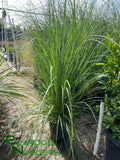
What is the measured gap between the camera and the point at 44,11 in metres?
1.62

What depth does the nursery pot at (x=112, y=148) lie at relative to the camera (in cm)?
89

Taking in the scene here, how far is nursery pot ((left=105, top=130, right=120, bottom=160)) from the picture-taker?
2.92ft

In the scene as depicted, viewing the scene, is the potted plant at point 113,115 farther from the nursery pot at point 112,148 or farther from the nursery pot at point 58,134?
the nursery pot at point 58,134

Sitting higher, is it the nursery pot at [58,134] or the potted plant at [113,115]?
the potted plant at [113,115]

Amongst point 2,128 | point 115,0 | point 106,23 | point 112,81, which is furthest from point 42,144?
point 115,0

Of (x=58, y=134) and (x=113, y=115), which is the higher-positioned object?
(x=113, y=115)

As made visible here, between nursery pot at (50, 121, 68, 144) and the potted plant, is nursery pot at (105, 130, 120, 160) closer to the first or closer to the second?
the potted plant

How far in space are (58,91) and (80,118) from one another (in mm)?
728

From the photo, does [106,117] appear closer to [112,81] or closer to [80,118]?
[112,81]

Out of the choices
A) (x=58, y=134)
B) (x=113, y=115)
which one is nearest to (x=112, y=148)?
(x=113, y=115)

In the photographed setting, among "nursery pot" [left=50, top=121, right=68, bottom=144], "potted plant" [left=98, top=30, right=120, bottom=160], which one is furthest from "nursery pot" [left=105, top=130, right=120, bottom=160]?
"nursery pot" [left=50, top=121, right=68, bottom=144]

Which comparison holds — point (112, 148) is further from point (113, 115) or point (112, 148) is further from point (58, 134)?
point (58, 134)

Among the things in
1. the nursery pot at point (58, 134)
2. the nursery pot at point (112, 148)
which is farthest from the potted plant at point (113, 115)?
the nursery pot at point (58, 134)

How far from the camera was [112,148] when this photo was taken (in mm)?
919
